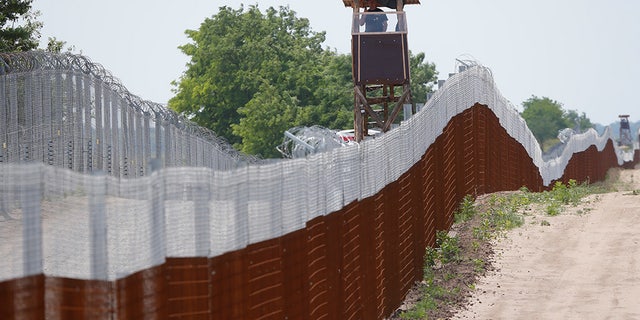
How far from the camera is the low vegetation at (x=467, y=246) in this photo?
14102mm

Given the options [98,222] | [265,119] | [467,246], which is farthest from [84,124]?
[265,119]

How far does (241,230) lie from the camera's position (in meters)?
7.02

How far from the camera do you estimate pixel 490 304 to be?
14.4m

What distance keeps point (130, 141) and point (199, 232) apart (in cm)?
1816

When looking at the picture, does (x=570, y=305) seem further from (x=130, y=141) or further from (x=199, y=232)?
(x=130, y=141)

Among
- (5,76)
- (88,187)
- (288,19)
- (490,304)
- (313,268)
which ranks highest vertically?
(288,19)

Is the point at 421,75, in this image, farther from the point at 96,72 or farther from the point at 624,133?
the point at 96,72

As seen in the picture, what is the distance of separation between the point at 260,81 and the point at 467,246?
236 feet

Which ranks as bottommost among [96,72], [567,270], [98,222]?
[567,270]

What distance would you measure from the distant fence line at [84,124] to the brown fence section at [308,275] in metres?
5.66

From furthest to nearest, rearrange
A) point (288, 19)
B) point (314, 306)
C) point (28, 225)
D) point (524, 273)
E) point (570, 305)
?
point (288, 19) < point (524, 273) < point (570, 305) < point (314, 306) < point (28, 225)

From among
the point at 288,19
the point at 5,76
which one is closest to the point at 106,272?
the point at 5,76

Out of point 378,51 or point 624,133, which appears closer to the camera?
point 378,51

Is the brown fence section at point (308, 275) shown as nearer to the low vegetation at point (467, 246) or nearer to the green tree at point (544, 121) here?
the low vegetation at point (467, 246)
